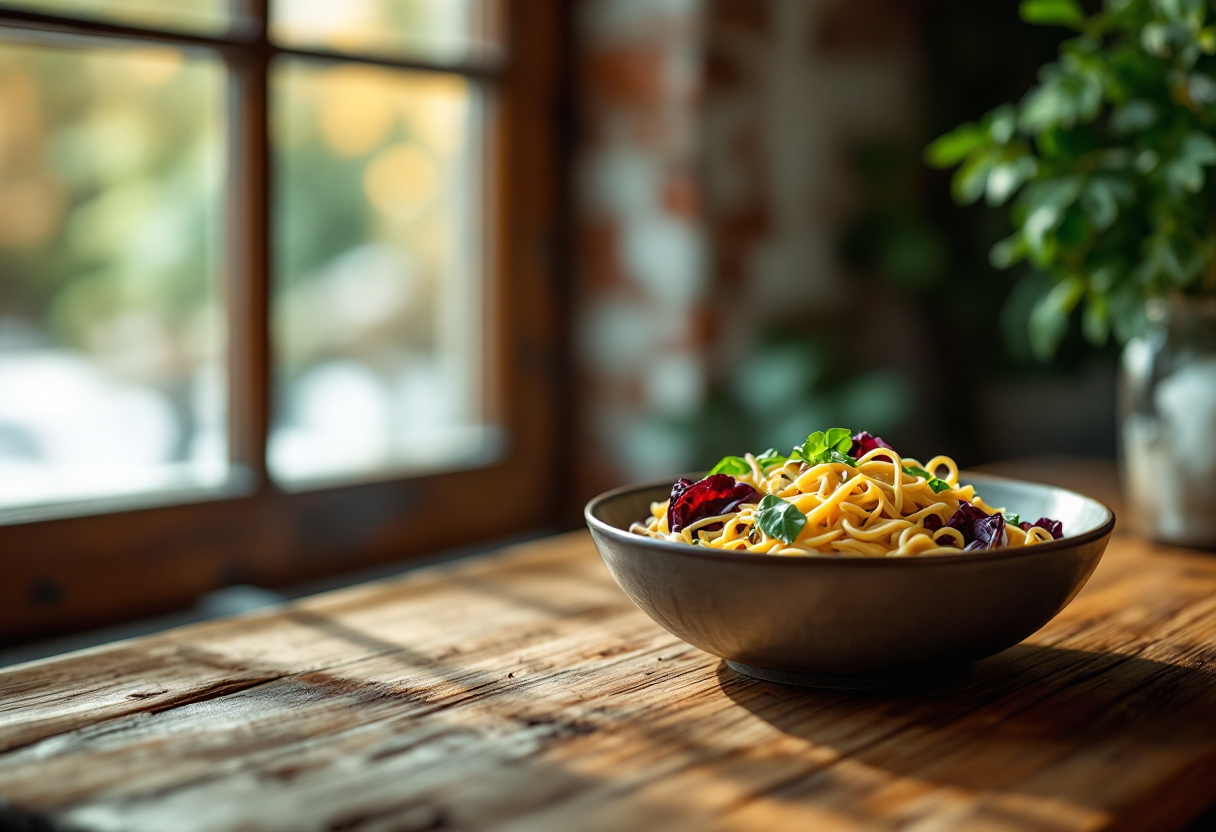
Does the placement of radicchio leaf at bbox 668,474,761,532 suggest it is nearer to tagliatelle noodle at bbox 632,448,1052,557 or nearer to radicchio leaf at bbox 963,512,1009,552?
tagliatelle noodle at bbox 632,448,1052,557

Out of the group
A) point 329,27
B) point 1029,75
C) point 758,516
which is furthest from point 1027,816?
point 1029,75

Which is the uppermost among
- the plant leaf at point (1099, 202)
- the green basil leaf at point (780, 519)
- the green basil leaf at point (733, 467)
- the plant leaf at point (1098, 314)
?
the plant leaf at point (1099, 202)

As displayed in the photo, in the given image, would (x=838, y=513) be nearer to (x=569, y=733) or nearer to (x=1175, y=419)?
(x=569, y=733)

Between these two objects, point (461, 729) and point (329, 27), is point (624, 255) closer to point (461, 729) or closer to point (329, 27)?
point (329, 27)

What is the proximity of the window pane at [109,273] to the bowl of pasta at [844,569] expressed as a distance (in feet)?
3.16

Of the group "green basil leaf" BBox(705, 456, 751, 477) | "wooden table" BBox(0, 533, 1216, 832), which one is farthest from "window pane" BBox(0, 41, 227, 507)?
"green basil leaf" BBox(705, 456, 751, 477)

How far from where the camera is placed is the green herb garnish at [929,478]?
3.27 ft

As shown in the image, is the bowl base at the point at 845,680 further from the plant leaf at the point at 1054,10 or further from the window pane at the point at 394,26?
the window pane at the point at 394,26

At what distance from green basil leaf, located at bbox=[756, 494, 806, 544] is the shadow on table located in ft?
0.45

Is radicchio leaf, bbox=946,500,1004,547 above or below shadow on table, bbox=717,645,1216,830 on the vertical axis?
above

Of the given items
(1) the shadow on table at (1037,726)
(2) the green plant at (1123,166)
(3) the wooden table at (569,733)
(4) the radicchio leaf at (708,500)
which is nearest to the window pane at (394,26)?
(2) the green plant at (1123,166)

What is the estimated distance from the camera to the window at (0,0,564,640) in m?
1.56

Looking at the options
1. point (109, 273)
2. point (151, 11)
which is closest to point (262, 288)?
point (109, 273)

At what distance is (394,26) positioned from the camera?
1901 millimetres
